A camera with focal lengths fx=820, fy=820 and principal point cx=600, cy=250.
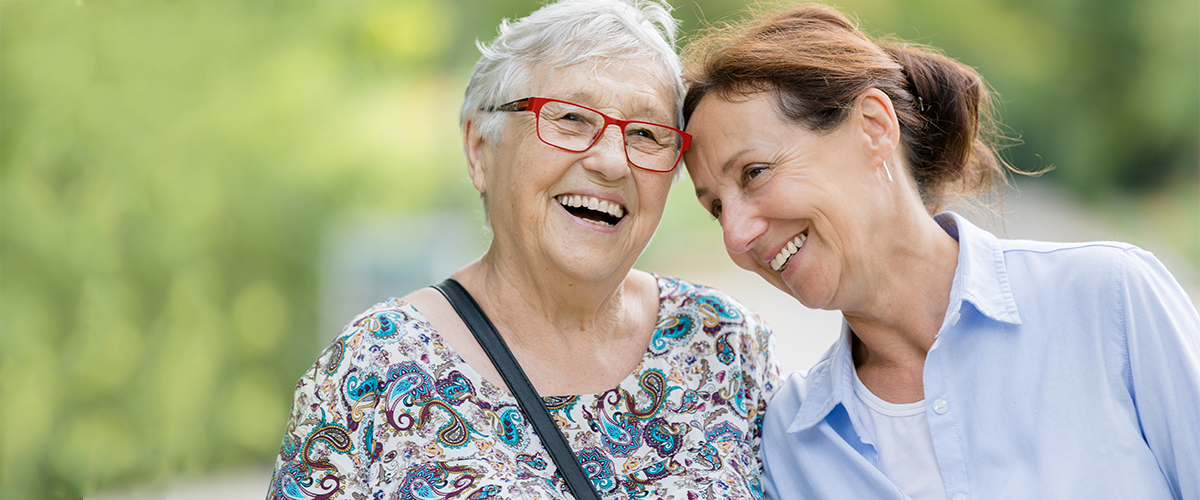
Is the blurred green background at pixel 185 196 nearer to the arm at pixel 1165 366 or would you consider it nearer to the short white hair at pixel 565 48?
the short white hair at pixel 565 48

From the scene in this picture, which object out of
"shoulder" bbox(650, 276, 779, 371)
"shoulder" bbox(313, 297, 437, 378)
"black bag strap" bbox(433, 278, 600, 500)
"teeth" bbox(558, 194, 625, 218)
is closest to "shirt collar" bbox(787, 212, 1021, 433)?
"shoulder" bbox(650, 276, 779, 371)

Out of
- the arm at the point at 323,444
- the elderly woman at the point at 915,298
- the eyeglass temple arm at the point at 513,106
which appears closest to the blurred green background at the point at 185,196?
the elderly woman at the point at 915,298

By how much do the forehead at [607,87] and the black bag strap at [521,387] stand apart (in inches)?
19.9

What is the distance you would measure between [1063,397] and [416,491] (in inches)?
48.8

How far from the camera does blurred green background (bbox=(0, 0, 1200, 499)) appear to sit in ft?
9.86

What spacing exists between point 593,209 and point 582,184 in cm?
7

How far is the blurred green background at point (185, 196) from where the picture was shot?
300cm

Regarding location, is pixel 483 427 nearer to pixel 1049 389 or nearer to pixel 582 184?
pixel 582 184

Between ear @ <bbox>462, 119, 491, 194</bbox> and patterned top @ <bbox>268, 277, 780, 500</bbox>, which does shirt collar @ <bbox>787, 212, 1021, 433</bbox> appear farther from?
ear @ <bbox>462, 119, 491, 194</bbox>

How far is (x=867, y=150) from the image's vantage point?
68.8 inches

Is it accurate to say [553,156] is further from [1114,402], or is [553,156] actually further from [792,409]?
[1114,402]

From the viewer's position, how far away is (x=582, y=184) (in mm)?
1819

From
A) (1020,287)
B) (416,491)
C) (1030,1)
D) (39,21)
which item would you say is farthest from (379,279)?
(1030,1)

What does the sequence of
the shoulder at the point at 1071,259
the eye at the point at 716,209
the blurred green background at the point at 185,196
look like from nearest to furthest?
the shoulder at the point at 1071,259 → the eye at the point at 716,209 → the blurred green background at the point at 185,196
